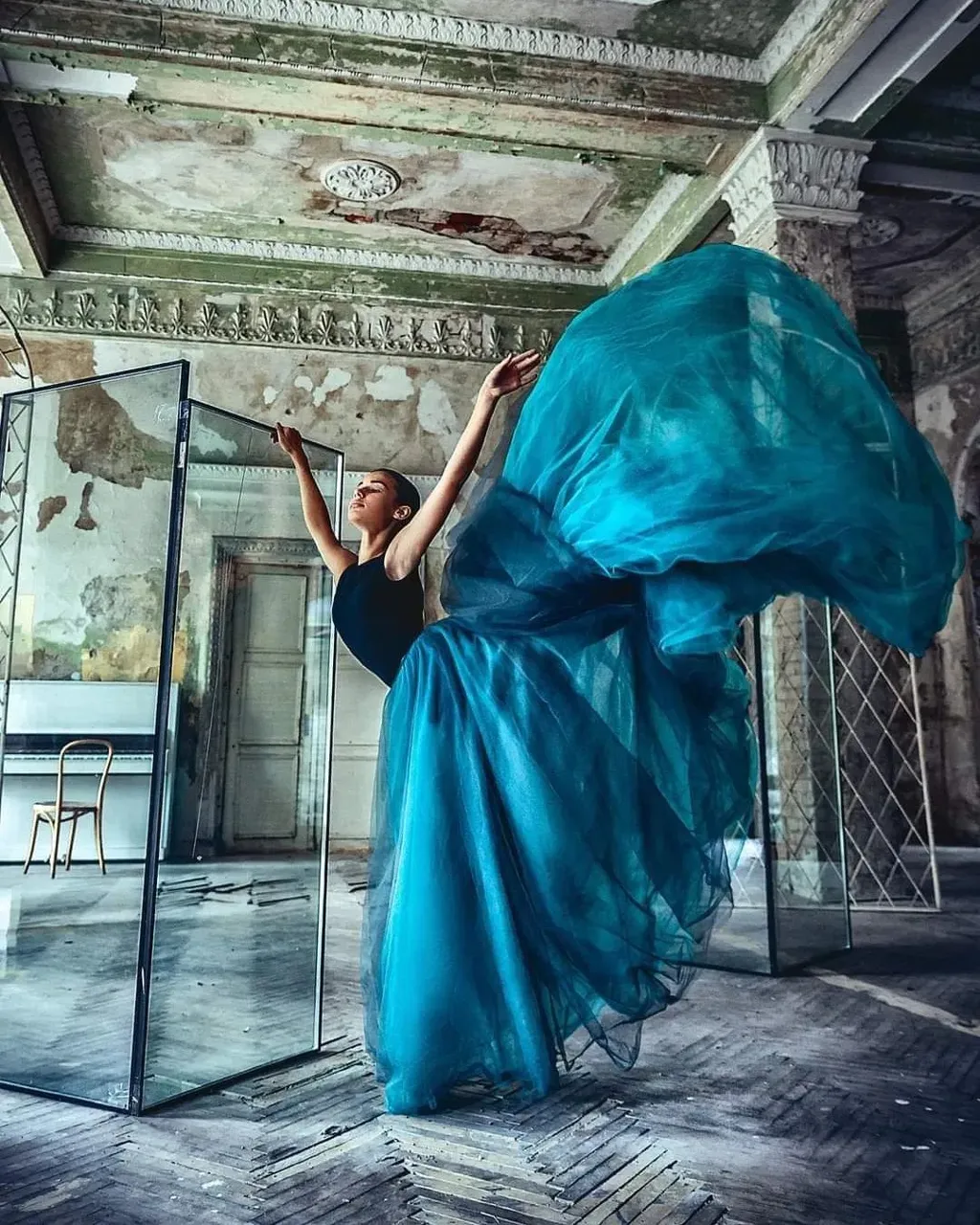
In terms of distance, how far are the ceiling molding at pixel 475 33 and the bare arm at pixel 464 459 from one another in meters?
3.52

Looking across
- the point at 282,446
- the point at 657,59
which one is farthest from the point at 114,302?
the point at 282,446

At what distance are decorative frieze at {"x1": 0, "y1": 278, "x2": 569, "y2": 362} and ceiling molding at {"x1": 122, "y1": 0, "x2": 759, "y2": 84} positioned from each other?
2675 millimetres

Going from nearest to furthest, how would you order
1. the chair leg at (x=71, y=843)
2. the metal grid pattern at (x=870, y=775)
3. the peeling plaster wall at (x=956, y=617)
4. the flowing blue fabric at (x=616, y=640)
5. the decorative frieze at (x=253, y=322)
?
1. the flowing blue fabric at (x=616, y=640)
2. the chair leg at (x=71, y=843)
3. the metal grid pattern at (x=870, y=775)
4. the decorative frieze at (x=253, y=322)
5. the peeling plaster wall at (x=956, y=617)

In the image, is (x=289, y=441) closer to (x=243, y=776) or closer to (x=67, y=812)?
(x=243, y=776)

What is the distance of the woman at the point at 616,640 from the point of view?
1.89 metres

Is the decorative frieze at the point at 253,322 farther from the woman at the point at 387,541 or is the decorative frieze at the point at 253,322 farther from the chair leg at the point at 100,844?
the chair leg at the point at 100,844

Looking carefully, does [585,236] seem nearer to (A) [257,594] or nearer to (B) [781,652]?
(B) [781,652]

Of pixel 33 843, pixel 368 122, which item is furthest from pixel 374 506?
pixel 368 122

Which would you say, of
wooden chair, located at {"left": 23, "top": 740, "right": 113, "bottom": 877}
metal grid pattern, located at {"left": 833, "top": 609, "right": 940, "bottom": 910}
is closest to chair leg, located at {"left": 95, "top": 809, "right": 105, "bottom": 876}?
wooden chair, located at {"left": 23, "top": 740, "right": 113, "bottom": 877}

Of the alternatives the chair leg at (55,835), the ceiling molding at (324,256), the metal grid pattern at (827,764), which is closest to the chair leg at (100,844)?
the chair leg at (55,835)

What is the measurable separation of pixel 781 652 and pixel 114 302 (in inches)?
222

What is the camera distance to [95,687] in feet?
7.80

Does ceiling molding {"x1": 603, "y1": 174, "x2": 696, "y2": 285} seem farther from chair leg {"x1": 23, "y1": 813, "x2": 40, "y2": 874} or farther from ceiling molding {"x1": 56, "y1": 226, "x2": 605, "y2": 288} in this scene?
chair leg {"x1": 23, "y1": 813, "x2": 40, "y2": 874}

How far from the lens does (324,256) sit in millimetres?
7223
